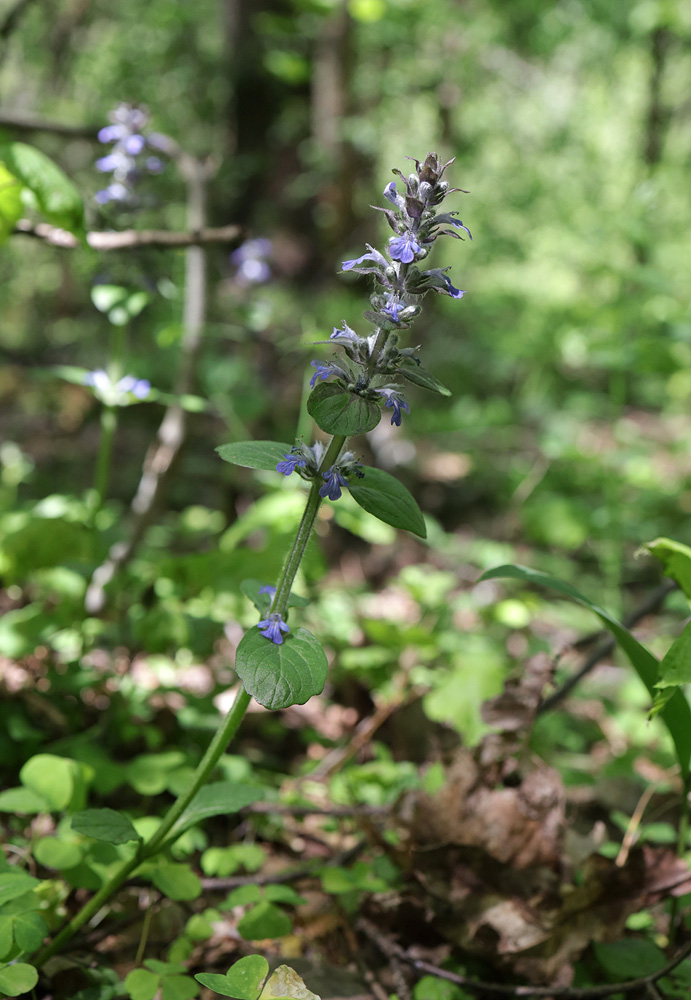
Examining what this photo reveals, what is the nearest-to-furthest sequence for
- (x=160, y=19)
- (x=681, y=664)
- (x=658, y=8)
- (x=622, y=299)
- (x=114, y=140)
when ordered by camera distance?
(x=681, y=664) → (x=114, y=140) → (x=622, y=299) → (x=658, y=8) → (x=160, y=19)

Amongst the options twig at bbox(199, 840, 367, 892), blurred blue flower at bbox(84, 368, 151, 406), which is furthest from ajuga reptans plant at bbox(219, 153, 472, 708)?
blurred blue flower at bbox(84, 368, 151, 406)

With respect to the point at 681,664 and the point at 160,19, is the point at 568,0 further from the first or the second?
the point at 681,664

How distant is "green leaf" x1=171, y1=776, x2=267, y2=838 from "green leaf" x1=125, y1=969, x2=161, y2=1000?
215mm

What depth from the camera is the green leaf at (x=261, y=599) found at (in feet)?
3.93

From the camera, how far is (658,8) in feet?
12.3

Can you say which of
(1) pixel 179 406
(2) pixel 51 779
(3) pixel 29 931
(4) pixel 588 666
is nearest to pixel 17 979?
(3) pixel 29 931

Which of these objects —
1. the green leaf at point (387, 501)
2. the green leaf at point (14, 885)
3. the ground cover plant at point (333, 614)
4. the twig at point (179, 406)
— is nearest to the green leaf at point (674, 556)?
the ground cover plant at point (333, 614)

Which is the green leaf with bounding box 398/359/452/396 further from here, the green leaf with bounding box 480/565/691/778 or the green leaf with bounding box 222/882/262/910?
the green leaf with bounding box 222/882/262/910

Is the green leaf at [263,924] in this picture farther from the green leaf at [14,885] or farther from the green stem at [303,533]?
the green stem at [303,533]

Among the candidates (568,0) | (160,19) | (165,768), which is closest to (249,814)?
(165,768)

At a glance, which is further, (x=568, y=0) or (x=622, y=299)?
(x=568, y=0)

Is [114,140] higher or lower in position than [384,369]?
higher

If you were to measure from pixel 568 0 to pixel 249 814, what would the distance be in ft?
17.4

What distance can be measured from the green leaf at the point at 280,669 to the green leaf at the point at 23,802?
2.18 feet
